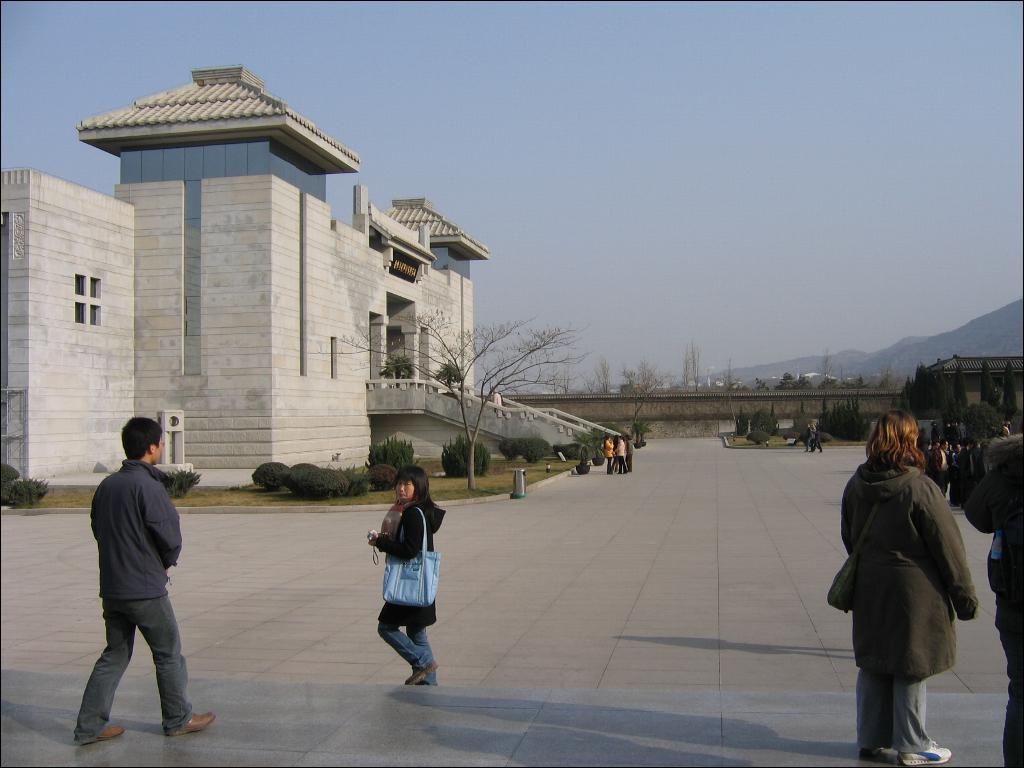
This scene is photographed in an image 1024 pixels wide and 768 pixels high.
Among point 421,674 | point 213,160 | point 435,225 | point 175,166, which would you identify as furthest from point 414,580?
point 435,225

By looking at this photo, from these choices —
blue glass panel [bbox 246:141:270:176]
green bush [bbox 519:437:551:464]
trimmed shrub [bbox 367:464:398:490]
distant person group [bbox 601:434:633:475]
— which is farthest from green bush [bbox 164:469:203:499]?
green bush [bbox 519:437:551:464]

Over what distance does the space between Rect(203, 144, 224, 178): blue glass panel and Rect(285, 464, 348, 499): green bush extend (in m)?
14.2

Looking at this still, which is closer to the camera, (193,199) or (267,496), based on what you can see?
(267,496)

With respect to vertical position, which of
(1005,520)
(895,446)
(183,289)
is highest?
(183,289)

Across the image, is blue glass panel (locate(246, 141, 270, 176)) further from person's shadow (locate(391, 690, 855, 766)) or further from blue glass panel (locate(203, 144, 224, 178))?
person's shadow (locate(391, 690, 855, 766))

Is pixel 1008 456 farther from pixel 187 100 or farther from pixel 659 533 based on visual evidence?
pixel 187 100

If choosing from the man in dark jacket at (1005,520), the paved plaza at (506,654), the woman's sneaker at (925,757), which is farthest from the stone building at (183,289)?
the man in dark jacket at (1005,520)

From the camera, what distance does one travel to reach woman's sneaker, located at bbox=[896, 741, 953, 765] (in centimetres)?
452

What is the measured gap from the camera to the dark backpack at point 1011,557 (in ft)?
13.6

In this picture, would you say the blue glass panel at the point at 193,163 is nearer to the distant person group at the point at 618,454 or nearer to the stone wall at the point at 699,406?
the distant person group at the point at 618,454

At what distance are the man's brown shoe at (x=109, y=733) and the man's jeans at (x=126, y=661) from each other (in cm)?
3

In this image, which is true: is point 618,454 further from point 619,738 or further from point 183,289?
point 619,738

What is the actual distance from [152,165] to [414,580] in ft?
99.3

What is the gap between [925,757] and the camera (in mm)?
4523
